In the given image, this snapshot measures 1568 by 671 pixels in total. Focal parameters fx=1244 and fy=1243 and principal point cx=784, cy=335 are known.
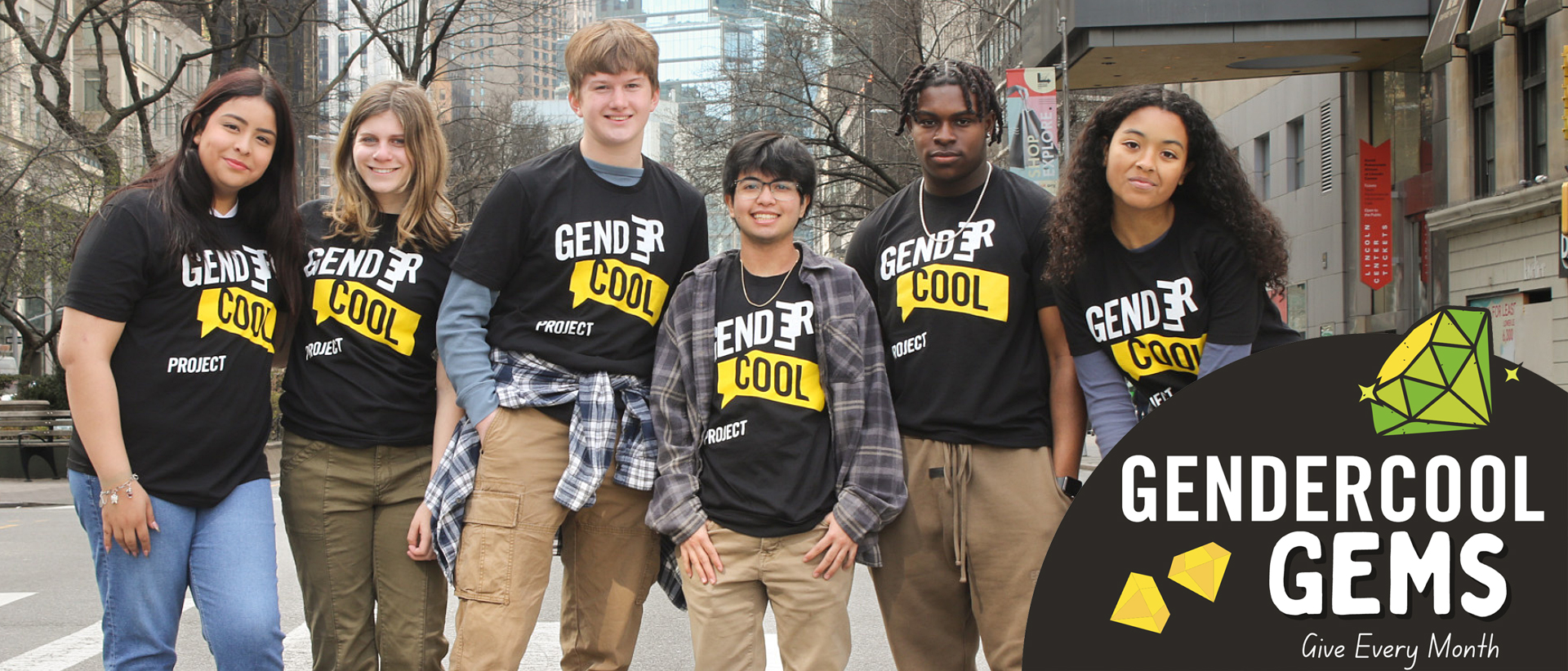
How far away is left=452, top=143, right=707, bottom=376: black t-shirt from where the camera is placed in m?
3.82

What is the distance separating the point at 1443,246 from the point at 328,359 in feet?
68.8

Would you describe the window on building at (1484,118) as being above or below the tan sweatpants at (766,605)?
above

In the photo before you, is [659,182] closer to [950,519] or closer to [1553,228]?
[950,519]

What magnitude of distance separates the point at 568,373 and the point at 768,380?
629 mm

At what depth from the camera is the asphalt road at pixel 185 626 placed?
635 cm

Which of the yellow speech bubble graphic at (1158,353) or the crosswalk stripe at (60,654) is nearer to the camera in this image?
the yellow speech bubble graphic at (1158,353)

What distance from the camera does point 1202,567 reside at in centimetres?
216

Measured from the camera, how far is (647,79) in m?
3.97

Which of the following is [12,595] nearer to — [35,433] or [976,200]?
[976,200]

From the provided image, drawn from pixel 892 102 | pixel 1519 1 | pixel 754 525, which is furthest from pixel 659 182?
pixel 892 102

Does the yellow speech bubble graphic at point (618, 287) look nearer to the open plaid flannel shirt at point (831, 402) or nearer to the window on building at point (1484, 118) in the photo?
the open plaid flannel shirt at point (831, 402)

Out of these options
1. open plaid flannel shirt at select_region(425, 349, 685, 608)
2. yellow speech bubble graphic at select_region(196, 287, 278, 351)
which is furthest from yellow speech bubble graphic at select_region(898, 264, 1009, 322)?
yellow speech bubble graphic at select_region(196, 287, 278, 351)

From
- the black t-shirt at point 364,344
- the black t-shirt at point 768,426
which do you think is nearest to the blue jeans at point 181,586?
the black t-shirt at point 364,344

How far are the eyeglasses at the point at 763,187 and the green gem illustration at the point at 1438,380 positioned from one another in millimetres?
2063
